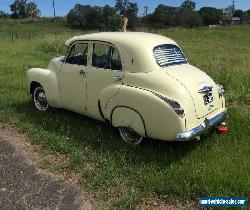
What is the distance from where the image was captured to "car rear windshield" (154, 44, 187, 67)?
6501 mm

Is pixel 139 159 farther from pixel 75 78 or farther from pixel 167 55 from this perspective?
pixel 75 78

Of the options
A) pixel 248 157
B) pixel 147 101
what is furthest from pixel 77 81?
pixel 248 157

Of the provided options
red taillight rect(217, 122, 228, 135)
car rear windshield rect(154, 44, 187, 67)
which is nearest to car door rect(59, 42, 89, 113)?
car rear windshield rect(154, 44, 187, 67)

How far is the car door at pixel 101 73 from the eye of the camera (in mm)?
6513

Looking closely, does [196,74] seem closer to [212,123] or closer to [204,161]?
[212,123]

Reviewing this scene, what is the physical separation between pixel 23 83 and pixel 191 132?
7056 millimetres

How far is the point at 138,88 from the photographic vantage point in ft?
19.9

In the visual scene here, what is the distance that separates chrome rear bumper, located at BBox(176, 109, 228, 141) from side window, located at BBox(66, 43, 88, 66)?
259 cm

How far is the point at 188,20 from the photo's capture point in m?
106

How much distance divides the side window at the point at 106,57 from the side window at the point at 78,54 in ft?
0.93

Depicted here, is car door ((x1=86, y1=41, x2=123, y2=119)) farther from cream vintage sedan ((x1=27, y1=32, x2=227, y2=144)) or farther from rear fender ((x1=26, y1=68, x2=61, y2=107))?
rear fender ((x1=26, y1=68, x2=61, y2=107))

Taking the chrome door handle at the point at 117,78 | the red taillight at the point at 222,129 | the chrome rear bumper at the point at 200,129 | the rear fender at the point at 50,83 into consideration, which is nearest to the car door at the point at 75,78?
the rear fender at the point at 50,83

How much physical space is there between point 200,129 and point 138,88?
118 cm

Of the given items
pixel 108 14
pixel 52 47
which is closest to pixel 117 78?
pixel 52 47
